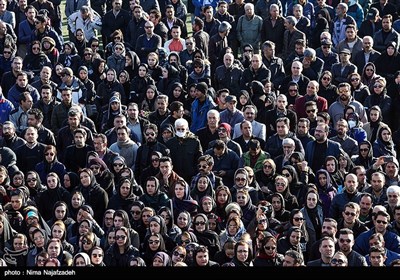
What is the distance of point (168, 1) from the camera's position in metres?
23.0

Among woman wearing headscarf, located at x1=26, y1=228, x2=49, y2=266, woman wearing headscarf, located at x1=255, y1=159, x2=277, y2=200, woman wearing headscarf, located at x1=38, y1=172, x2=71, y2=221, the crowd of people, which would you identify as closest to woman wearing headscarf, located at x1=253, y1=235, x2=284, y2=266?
the crowd of people

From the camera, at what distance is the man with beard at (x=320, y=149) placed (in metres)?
16.3

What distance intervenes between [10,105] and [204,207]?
5.23 m

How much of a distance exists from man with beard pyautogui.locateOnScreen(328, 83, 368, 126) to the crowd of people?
2cm

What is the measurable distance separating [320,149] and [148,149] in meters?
2.57

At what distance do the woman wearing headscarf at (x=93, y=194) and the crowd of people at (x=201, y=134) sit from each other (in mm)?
22

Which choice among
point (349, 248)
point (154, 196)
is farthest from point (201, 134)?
point (349, 248)

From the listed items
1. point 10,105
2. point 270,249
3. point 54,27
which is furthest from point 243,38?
point 270,249

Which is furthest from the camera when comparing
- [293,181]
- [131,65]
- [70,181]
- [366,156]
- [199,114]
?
[131,65]

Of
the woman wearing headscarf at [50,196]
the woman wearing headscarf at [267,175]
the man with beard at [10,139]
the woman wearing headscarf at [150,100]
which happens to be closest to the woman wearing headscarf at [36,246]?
the woman wearing headscarf at [50,196]

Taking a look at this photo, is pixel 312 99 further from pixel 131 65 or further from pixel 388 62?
pixel 131 65

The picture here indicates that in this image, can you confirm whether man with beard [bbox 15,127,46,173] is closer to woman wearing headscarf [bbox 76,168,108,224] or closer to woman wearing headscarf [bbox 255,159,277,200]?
woman wearing headscarf [bbox 76,168,108,224]

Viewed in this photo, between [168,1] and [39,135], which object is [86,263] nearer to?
[39,135]

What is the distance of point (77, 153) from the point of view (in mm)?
16500
